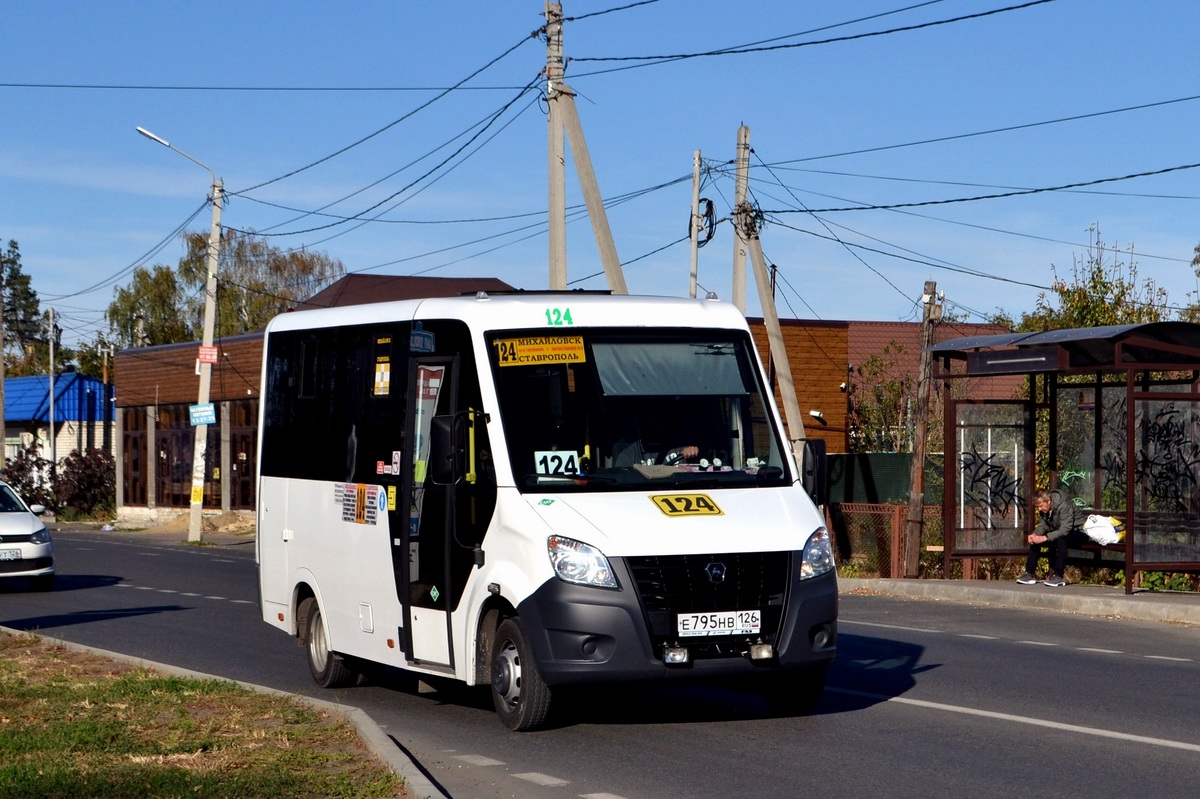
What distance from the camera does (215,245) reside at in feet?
128

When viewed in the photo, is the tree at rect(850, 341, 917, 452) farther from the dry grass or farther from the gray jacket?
the dry grass

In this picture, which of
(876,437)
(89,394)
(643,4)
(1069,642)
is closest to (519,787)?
(1069,642)

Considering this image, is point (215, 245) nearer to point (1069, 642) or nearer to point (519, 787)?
point (1069, 642)

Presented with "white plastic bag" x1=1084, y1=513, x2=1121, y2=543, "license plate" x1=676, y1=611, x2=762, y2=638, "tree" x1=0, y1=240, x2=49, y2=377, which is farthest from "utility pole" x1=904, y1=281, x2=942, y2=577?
"tree" x1=0, y1=240, x2=49, y2=377

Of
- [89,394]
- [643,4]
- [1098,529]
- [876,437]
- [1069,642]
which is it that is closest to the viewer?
→ [1069,642]

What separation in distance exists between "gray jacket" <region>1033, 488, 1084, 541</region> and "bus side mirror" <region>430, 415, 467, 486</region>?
13387mm

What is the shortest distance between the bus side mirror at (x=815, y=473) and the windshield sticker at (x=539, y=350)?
1.53 m

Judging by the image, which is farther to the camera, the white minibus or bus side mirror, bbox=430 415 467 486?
bus side mirror, bbox=430 415 467 486

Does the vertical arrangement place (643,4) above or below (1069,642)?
above

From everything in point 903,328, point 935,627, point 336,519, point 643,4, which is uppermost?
point 643,4

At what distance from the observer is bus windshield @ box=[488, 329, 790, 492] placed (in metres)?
9.88

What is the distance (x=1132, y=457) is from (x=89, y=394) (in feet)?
170

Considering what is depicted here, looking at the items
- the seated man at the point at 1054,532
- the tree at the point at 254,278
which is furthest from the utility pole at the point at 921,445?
the tree at the point at 254,278

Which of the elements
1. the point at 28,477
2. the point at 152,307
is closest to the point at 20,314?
the point at 152,307
